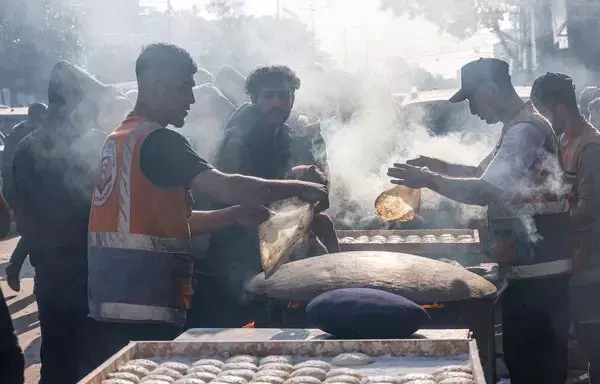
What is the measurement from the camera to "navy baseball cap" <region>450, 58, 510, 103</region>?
491 centimetres

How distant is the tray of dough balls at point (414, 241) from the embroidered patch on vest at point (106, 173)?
2925 mm

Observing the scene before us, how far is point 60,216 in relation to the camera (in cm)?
516

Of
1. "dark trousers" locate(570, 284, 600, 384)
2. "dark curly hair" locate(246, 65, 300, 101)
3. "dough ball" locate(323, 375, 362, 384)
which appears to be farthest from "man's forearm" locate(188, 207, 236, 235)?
"dark trousers" locate(570, 284, 600, 384)

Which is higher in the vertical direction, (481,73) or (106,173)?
(481,73)

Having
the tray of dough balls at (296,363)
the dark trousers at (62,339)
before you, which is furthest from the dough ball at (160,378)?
the dark trousers at (62,339)

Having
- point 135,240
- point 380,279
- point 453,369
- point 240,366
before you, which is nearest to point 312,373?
point 240,366

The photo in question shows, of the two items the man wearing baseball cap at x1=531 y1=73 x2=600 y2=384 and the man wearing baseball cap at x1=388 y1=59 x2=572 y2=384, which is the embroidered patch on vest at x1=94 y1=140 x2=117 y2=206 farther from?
the man wearing baseball cap at x1=531 y1=73 x2=600 y2=384

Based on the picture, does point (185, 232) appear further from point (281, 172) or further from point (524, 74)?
point (524, 74)

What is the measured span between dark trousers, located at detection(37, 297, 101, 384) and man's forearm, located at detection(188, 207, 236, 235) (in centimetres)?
111

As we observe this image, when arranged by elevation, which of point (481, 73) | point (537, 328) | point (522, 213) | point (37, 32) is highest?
point (37, 32)

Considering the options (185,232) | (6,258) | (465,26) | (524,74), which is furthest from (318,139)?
(524,74)

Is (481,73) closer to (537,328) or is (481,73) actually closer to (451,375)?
(537,328)

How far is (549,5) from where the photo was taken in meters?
28.6

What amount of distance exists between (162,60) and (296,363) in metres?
1.42
